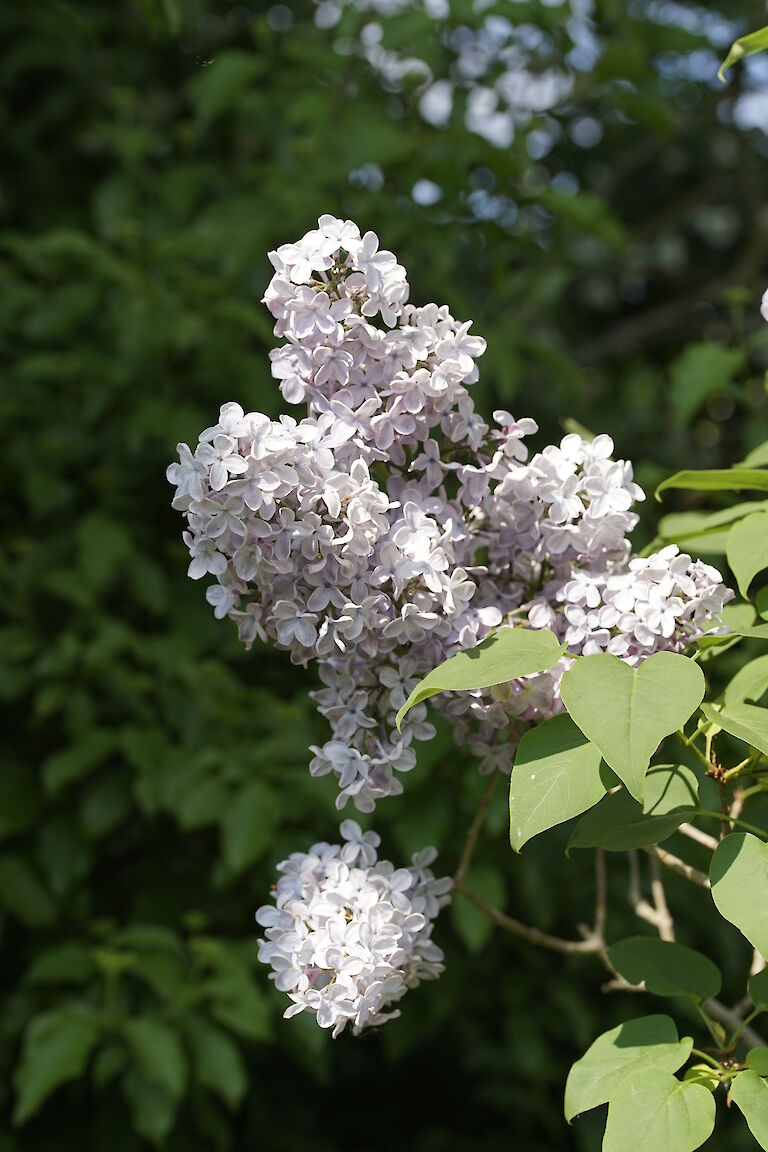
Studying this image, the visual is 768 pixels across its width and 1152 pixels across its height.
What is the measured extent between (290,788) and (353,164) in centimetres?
105

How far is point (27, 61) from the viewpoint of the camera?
2365 mm

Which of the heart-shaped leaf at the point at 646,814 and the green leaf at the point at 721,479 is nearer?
the heart-shaped leaf at the point at 646,814

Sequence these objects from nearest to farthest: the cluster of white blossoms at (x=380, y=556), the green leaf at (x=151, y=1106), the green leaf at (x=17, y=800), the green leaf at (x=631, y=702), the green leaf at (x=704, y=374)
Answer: the green leaf at (x=631, y=702) < the cluster of white blossoms at (x=380, y=556) < the green leaf at (x=151, y=1106) < the green leaf at (x=704, y=374) < the green leaf at (x=17, y=800)

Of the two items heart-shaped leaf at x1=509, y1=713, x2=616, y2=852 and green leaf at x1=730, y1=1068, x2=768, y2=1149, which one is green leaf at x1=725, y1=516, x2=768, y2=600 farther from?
green leaf at x1=730, y1=1068, x2=768, y2=1149

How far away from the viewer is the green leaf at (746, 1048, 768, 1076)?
0.73 m

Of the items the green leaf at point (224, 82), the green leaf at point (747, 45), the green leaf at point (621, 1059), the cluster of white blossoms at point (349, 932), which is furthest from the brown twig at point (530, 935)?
the green leaf at point (224, 82)

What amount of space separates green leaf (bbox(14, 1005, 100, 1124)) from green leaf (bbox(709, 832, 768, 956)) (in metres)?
1.25

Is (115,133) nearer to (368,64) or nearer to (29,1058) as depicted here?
(368,64)

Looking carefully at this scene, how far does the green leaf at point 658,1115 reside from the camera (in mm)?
695

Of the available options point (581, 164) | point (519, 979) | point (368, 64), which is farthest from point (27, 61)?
point (519, 979)

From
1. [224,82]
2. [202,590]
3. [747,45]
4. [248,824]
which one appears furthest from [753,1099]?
[224,82]

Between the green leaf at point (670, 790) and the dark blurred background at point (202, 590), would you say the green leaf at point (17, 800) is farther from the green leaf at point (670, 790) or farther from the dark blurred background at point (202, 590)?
the green leaf at point (670, 790)

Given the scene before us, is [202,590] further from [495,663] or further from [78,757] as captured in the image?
[495,663]

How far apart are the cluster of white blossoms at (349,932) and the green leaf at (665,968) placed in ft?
0.46
